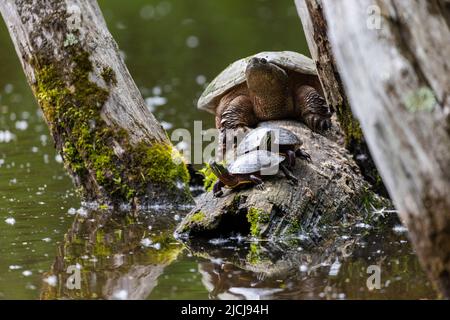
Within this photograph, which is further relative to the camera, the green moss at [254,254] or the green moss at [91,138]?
the green moss at [91,138]

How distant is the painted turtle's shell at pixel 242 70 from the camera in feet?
25.6

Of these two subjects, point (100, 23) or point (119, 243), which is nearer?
point (119, 243)

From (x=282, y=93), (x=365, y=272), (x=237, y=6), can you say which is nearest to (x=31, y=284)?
(x=365, y=272)

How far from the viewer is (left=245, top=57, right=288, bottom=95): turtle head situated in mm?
7559

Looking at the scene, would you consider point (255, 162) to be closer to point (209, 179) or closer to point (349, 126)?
point (209, 179)

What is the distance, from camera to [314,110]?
7805 mm

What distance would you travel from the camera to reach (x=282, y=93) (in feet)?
25.8

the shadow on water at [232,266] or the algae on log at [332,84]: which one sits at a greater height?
the algae on log at [332,84]

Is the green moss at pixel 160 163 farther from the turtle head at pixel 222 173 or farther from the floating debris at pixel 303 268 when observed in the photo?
the floating debris at pixel 303 268

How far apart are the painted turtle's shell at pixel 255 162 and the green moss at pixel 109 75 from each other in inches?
68.0

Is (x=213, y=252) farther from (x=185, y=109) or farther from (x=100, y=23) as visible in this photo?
(x=185, y=109)

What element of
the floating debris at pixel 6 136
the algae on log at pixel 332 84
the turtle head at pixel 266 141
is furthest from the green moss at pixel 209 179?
the floating debris at pixel 6 136

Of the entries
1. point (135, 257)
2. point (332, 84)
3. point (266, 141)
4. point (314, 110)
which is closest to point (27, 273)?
point (135, 257)

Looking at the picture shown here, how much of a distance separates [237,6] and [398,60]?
22048 mm
